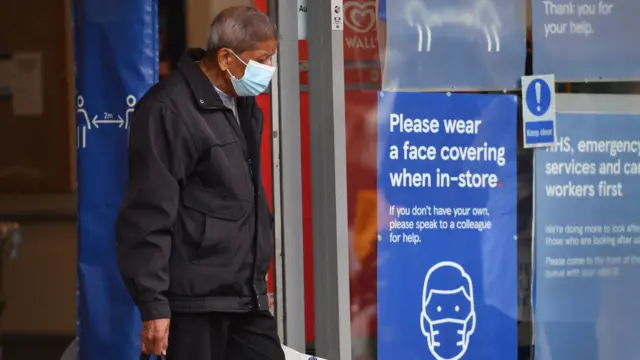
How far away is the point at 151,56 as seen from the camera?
4.52 metres

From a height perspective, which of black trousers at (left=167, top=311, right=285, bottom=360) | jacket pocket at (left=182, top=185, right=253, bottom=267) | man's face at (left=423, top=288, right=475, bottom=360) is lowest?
man's face at (left=423, top=288, right=475, bottom=360)

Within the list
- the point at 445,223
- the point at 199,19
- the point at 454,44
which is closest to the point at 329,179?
the point at 445,223

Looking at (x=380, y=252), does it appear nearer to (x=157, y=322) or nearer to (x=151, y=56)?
(x=151, y=56)

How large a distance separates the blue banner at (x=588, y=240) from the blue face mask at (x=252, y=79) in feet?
6.29

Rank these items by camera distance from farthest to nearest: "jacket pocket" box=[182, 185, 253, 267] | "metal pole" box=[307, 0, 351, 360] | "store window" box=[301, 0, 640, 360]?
"store window" box=[301, 0, 640, 360] → "metal pole" box=[307, 0, 351, 360] → "jacket pocket" box=[182, 185, 253, 267]

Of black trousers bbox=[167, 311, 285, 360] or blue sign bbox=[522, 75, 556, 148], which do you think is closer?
black trousers bbox=[167, 311, 285, 360]

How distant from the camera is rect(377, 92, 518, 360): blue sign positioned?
16.5 ft

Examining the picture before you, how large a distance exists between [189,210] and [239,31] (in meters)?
0.60

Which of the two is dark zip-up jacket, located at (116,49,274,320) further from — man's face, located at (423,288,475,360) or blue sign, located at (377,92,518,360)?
man's face, located at (423,288,475,360)

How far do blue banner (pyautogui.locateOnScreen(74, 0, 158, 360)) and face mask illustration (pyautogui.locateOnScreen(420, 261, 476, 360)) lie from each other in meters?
1.32

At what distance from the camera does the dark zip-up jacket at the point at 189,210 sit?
345 centimetres

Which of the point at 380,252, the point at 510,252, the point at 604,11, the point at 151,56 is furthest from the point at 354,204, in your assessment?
the point at 604,11

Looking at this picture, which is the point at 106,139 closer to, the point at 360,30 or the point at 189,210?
the point at 189,210

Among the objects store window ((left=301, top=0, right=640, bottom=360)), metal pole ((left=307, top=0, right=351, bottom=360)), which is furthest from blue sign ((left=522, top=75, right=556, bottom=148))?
metal pole ((left=307, top=0, right=351, bottom=360))
